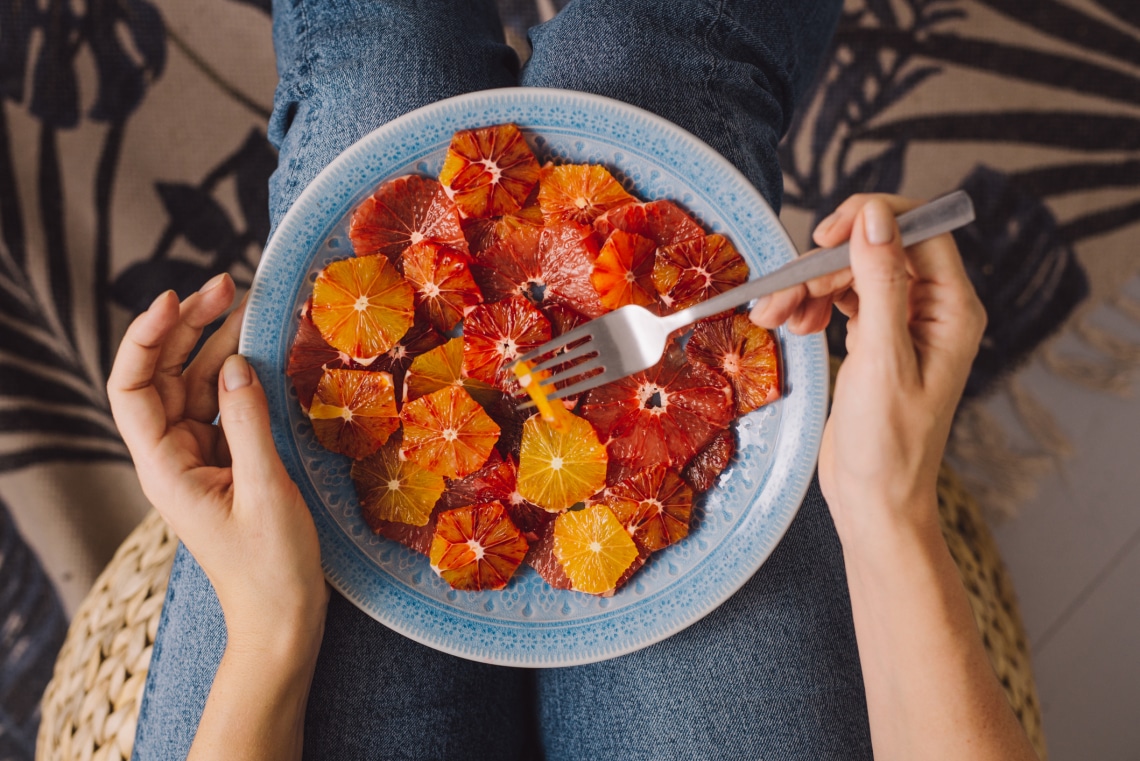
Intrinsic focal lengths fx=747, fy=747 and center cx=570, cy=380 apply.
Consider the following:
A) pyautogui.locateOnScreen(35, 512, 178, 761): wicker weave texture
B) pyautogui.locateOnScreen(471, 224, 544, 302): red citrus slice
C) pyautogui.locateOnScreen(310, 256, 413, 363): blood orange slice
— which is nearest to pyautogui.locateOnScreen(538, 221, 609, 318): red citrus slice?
pyautogui.locateOnScreen(471, 224, 544, 302): red citrus slice

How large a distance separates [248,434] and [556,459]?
0.45 meters

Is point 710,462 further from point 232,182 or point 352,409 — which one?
point 232,182

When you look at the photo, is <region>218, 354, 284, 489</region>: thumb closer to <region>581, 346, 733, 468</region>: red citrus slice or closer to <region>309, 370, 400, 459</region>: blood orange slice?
<region>309, 370, 400, 459</region>: blood orange slice

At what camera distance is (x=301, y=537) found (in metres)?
1.09

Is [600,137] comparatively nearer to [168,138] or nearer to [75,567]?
[168,138]

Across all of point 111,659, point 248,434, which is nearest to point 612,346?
point 248,434

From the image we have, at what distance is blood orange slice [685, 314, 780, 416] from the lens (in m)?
1.19

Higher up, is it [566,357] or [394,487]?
[566,357]

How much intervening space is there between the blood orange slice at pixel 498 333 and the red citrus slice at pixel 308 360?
0.59 ft

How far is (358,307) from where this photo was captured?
1141 millimetres

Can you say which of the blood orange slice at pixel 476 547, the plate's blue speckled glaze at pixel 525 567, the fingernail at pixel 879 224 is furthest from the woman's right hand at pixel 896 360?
the blood orange slice at pixel 476 547

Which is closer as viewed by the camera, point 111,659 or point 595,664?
point 595,664

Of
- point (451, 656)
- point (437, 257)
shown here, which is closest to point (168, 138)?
point (437, 257)

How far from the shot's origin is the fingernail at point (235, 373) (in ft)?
3.52
